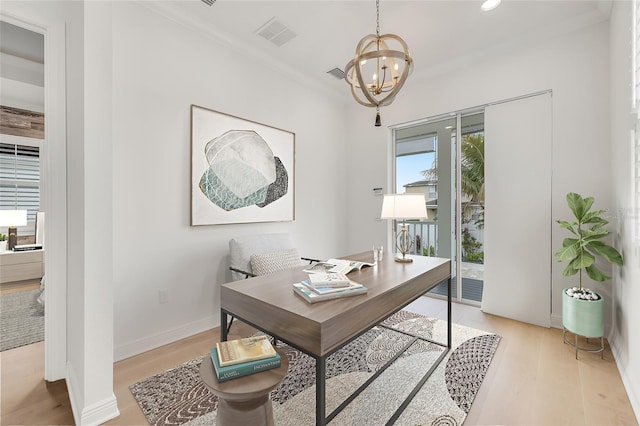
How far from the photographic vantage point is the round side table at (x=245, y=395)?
1017 millimetres

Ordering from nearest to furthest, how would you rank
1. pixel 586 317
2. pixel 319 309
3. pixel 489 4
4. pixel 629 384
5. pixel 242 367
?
pixel 242 367
pixel 319 309
pixel 629 384
pixel 586 317
pixel 489 4

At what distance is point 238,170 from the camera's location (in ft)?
9.75

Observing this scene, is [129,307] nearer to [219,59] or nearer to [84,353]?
[84,353]

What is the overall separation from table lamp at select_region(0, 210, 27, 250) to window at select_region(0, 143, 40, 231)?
393 mm

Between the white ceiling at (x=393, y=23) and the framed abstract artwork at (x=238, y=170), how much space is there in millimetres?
826

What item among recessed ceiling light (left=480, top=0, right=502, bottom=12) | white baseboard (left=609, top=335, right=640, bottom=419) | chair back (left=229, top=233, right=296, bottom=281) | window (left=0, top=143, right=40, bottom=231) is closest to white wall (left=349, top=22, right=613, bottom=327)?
white baseboard (left=609, top=335, right=640, bottom=419)

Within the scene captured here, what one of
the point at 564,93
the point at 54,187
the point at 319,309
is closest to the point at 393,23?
the point at 564,93

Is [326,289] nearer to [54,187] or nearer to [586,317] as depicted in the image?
[54,187]

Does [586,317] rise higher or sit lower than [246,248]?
lower

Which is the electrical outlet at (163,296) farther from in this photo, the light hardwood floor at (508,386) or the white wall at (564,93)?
the white wall at (564,93)

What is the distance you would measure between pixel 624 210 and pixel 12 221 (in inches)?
265

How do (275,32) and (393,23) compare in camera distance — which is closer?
(393,23)

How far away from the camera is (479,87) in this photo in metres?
3.24

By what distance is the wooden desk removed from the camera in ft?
3.61
